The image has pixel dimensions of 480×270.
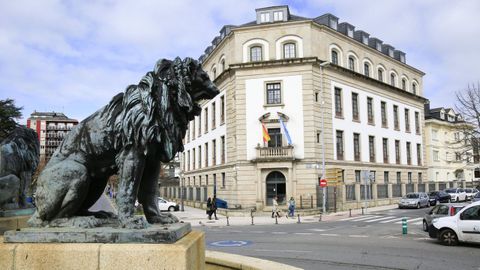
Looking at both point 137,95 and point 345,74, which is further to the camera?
point 345,74

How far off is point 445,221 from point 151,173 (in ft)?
46.9

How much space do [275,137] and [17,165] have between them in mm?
31647

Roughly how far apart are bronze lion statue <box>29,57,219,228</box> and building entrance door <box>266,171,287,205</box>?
33.0 metres

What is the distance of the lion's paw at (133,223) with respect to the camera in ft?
11.4

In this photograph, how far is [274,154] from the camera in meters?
36.5

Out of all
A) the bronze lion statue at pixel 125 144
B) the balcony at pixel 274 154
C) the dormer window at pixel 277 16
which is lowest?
the bronze lion statue at pixel 125 144

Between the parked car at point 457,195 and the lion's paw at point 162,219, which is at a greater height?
the lion's paw at point 162,219

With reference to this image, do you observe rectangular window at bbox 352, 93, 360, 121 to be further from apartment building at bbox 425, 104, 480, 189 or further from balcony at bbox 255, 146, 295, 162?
apartment building at bbox 425, 104, 480, 189

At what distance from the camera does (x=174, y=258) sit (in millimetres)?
3182

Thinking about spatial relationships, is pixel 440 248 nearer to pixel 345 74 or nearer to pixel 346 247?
pixel 346 247

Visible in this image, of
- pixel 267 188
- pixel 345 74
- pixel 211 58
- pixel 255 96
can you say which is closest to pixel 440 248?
pixel 267 188

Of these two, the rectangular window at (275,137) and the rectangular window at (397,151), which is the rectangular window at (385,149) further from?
the rectangular window at (275,137)

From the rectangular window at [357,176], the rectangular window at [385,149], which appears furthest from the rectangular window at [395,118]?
the rectangular window at [357,176]

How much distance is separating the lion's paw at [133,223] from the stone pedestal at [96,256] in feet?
0.70
